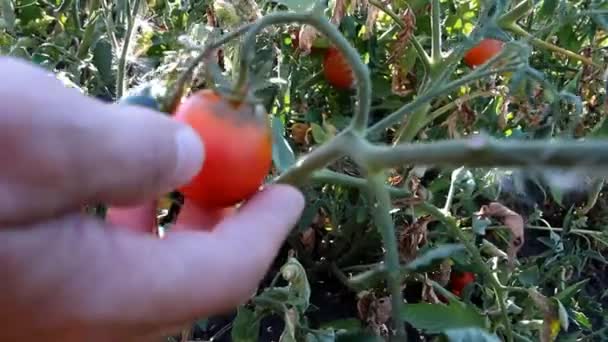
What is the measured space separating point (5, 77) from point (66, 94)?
4cm

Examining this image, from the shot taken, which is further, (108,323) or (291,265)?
(291,265)

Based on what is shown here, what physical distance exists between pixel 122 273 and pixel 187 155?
0.32 ft

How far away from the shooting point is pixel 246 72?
2.36 ft

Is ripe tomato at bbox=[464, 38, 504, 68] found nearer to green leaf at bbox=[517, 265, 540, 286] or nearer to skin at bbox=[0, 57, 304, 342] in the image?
green leaf at bbox=[517, 265, 540, 286]

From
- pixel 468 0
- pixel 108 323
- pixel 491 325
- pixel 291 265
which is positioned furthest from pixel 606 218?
pixel 108 323

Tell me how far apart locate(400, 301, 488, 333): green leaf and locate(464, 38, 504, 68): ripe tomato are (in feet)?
1.79

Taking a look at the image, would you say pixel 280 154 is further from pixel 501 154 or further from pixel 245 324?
pixel 501 154

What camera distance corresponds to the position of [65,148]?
0.52m

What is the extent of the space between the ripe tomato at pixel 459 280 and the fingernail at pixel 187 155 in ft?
2.84

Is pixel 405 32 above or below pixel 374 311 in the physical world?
above

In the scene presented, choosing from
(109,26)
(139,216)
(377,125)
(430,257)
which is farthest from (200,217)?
(109,26)

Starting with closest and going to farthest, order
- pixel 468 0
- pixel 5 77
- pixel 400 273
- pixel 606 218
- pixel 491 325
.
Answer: pixel 5 77 < pixel 400 273 < pixel 491 325 < pixel 468 0 < pixel 606 218

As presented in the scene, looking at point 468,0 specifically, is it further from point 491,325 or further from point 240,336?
point 240,336

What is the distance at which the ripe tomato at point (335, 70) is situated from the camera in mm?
1420
